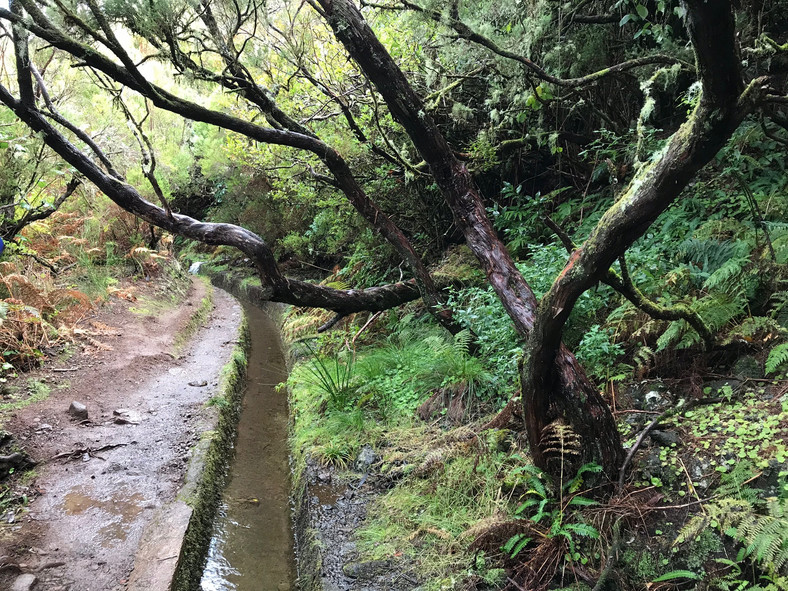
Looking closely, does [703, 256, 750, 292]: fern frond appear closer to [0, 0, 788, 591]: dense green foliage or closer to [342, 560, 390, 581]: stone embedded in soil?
[0, 0, 788, 591]: dense green foliage

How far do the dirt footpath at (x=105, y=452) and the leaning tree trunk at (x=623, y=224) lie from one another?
2844 millimetres

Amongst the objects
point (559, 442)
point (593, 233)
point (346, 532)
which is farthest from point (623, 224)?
point (346, 532)

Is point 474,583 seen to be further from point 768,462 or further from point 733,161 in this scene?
point 733,161

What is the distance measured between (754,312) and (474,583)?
2456 mm

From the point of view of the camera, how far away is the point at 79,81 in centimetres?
819

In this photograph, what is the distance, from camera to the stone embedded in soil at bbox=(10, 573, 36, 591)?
2.81 meters

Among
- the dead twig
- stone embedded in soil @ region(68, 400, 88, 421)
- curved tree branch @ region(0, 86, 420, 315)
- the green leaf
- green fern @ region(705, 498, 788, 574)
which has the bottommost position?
green fern @ region(705, 498, 788, 574)

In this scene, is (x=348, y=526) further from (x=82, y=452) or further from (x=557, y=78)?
(x=557, y=78)

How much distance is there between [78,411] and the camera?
489 centimetres

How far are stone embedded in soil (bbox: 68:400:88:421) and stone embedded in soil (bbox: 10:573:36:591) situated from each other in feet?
7.38

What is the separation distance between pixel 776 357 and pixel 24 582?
472 cm

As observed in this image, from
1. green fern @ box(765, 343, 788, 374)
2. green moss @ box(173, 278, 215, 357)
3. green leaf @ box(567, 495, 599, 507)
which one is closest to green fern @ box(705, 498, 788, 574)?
green leaf @ box(567, 495, 599, 507)

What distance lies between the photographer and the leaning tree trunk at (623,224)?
5.29ft

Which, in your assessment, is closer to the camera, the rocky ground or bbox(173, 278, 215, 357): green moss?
the rocky ground
